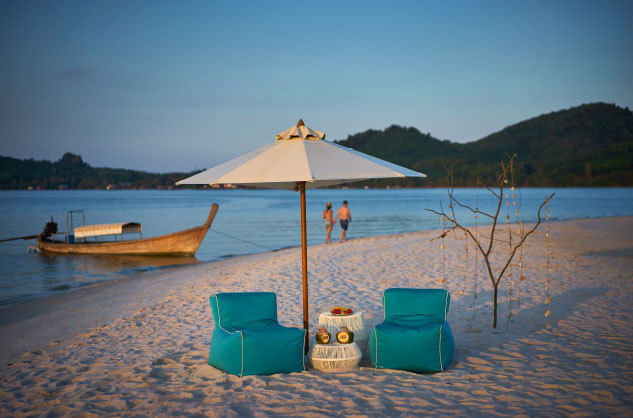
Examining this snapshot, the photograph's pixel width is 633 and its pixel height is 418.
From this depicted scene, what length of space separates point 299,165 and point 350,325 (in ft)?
5.89

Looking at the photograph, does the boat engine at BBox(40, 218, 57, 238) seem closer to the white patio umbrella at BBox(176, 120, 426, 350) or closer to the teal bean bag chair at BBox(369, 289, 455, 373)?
the white patio umbrella at BBox(176, 120, 426, 350)

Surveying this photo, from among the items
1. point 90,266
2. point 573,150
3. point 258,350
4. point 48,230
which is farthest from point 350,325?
point 573,150

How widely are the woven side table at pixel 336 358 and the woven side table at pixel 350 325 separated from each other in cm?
23

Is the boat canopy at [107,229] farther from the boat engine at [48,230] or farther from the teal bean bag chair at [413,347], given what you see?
the teal bean bag chair at [413,347]

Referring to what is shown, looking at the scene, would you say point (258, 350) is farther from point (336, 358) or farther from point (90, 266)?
point (90, 266)

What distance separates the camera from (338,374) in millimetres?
4137

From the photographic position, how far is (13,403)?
3.75 metres

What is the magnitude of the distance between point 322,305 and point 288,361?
2954 millimetres

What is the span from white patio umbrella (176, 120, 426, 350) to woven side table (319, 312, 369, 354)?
1453 millimetres

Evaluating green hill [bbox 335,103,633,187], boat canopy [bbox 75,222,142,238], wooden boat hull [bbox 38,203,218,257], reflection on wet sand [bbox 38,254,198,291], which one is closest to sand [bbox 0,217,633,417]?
reflection on wet sand [bbox 38,254,198,291]

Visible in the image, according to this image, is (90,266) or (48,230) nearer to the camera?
(90,266)

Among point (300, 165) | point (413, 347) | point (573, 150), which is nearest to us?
point (300, 165)

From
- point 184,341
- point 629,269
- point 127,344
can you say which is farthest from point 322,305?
point 629,269

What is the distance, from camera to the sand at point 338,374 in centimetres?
349
